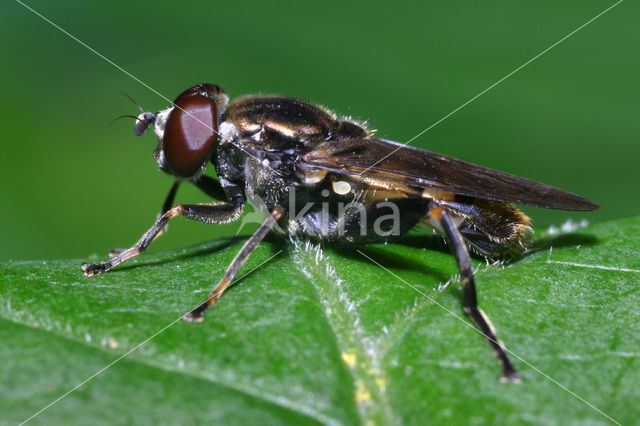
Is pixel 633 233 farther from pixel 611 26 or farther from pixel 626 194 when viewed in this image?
pixel 611 26

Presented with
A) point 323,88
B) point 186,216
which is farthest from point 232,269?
point 323,88

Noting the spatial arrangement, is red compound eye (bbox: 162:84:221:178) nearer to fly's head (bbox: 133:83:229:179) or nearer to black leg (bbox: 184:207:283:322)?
fly's head (bbox: 133:83:229:179)

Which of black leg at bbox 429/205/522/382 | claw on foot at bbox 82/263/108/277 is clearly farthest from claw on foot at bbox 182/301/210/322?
black leg at bbox 429/205/522/382

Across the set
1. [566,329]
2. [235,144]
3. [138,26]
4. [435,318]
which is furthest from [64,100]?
[566,329]

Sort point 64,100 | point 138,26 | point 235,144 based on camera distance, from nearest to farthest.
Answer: point 235,144, point 64,100, point 138,26

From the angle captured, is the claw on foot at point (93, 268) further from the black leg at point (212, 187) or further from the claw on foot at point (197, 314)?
the black leg at point (212, 187)
